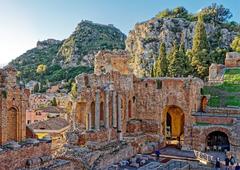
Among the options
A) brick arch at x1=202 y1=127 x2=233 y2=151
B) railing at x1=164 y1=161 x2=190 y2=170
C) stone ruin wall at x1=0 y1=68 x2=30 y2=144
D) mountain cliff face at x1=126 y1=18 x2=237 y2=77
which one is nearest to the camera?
stone ruin wall at x1=0 y1=68 x2=30 y2=144

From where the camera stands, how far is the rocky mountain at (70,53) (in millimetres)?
120562

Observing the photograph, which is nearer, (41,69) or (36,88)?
(36,88)

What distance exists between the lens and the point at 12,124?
26219 millimetres

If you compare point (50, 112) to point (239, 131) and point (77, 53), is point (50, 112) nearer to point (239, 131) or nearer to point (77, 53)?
point (239, 131)

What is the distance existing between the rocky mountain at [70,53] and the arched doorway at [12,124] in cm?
8775

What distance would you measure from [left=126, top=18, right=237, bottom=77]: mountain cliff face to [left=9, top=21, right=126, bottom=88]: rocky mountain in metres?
23.7

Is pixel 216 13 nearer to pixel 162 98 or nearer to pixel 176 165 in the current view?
pixel 162 98

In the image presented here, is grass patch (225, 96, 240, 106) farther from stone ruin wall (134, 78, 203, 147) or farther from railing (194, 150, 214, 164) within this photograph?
railing (194, 150, 214, 164)

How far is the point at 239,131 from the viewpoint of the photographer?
34.6 meters

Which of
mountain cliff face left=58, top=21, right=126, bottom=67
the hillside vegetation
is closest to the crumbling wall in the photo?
the hillside vegetation

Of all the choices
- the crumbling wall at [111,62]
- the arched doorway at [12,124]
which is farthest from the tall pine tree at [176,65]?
the arched doorway at [12,124]

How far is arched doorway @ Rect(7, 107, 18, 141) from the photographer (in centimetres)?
2588

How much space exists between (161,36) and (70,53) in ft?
157

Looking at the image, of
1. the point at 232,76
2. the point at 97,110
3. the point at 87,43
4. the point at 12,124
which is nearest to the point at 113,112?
the point at 97,110
